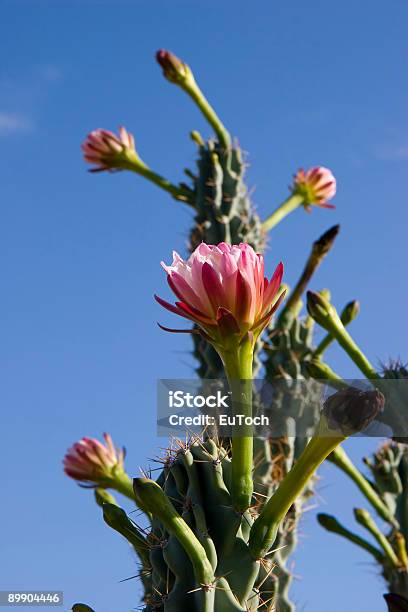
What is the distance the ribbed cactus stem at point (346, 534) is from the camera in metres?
4.46

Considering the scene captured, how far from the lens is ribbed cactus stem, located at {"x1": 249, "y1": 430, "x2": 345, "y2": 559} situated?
60.1 inches

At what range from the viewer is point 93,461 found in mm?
3672

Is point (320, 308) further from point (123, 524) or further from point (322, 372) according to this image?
point (123, 524)

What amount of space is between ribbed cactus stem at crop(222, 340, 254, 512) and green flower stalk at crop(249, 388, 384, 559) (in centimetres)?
6

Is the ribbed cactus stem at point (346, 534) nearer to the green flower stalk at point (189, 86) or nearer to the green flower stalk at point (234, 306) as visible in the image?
the green flower stalk at point (189, 86)

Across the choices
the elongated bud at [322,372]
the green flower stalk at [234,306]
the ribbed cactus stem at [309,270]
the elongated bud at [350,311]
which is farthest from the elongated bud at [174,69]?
the green flower stalk at [234,306]

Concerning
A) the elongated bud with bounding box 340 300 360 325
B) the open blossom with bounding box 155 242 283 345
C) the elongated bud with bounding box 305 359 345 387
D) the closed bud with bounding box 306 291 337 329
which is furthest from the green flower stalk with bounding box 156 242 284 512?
the elongated bud with bounding box 340 300 360 325

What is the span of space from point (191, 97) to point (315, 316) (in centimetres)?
263

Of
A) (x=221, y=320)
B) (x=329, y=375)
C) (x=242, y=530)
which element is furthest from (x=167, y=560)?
(x=329, y=375)

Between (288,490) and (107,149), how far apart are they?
363 cm

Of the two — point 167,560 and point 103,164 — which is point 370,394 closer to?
point 167,560

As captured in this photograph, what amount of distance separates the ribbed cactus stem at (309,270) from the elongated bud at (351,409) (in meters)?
2.23

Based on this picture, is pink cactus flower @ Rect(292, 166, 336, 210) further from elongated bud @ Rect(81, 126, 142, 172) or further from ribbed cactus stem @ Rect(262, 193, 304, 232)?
elongated bud @ Rect(81, 126, 142, 172)

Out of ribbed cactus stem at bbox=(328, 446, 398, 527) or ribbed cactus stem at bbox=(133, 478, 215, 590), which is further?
ribbed cactus stem at bbox=(328, 446, 398, 527)
